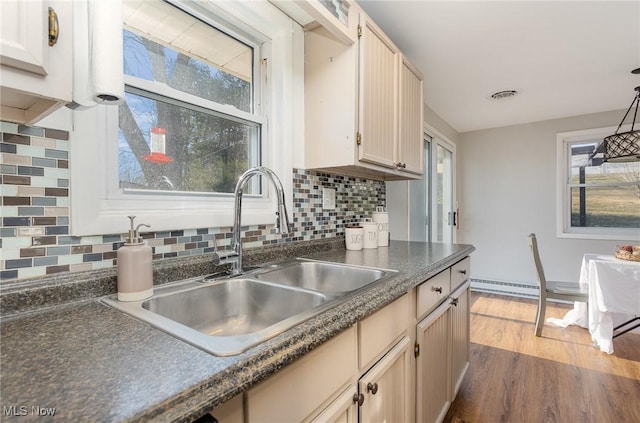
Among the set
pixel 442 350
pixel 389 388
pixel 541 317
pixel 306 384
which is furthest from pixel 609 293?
pixel 306 384

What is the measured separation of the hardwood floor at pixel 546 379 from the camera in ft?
5.48

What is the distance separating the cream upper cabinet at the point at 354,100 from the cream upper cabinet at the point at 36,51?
3.55ft

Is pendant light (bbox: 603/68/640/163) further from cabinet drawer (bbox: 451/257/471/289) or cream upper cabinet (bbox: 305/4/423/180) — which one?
cream upper cabinet (bbox: 305/4/423/180)

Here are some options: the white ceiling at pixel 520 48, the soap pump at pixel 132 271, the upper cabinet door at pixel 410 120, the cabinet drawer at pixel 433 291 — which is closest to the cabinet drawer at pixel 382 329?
the cabinet drawer at pixel 433 291

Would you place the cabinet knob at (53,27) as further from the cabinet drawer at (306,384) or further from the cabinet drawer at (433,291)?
the cabinet drawer at (433,291)

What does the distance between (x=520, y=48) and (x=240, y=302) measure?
93.6 inches

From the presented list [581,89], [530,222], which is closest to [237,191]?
[581,89]

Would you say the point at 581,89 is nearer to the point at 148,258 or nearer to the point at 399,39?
the point at 399,39

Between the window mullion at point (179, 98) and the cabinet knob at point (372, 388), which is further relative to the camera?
the window mullion at point (179, 98)

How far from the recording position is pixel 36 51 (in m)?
0.49

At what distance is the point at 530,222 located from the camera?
12.7 feet

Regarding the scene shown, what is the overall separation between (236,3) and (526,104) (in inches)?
124

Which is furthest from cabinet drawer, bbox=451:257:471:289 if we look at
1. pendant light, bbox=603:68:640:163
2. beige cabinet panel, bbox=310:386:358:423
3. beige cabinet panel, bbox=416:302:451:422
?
pendant light, bbox=603:68:640:163

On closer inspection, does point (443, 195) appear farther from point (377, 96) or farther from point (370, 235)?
point (377, 96)
